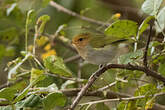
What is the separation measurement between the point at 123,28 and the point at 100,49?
305 millimetres

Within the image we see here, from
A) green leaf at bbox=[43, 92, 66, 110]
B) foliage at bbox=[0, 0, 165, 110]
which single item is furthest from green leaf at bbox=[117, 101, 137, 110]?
green leaf at bbox=[43, 92, 66, 110]

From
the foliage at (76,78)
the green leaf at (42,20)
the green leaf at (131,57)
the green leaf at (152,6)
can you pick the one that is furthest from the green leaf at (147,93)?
the green leaf at (42,20)

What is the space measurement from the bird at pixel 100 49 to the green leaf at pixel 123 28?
0.08 meters

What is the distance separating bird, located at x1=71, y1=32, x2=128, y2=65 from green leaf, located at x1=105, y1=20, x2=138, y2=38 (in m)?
0.08

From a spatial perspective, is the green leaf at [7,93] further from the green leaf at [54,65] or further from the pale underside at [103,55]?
the pale underside at [103,55]

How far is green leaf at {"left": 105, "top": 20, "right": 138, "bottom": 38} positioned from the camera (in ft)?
2.92

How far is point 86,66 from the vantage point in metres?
1.61

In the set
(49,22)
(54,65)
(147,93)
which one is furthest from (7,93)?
(49,22)

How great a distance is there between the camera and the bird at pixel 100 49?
1.12 meters

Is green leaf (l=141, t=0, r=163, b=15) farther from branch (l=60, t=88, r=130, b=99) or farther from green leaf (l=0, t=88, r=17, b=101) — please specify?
green leaf (l=0, t=88, r=17, b=101)

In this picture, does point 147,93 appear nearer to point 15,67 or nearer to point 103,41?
point 103,41

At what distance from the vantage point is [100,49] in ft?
3.93

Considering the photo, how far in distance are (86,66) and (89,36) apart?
0.28 meters

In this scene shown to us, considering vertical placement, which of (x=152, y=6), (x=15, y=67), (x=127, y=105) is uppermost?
(x=152, y=6)
